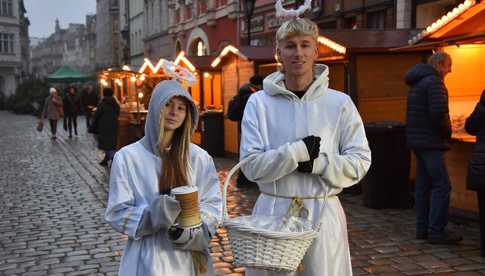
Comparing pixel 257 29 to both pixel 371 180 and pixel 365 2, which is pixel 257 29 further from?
pixel 371 180

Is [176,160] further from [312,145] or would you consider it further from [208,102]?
[208,102]

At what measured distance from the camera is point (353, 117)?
3102mm

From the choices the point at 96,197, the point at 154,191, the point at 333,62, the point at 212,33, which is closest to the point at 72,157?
the point at 96,197

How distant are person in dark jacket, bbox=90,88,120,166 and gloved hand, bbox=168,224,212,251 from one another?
33.6 ft

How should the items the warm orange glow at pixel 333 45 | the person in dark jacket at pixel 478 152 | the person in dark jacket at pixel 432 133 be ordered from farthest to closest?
1. the warm orange glow at pixel 333 45
2. the person in dark jacket at pixel 432 133
3. the person in dark jacket at pixel 478 152

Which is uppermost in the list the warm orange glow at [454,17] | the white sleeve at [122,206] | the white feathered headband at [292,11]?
the warm orange glow at [454,17]

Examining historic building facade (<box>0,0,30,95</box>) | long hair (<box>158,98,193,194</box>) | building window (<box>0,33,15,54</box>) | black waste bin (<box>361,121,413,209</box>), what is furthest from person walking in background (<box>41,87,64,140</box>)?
building window (<box>0,33,15,54</box>)

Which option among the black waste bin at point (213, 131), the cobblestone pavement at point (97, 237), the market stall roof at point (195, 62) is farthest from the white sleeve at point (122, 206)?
the market stall roof at point (195, 62)

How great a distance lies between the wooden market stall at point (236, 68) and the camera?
12953mm

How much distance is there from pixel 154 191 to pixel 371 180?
231 inches

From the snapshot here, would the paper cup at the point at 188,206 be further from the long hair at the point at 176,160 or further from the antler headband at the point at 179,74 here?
the antler headband at the point at 179,74

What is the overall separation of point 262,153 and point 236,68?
436 inches

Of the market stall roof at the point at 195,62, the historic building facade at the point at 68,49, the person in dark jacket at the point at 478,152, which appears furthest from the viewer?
the historic building facade at the point at 68,49

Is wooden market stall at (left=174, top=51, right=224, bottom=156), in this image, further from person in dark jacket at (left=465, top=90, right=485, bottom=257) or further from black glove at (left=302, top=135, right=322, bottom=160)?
black glove at (left=302, top=135, right=322, bottom=160)
